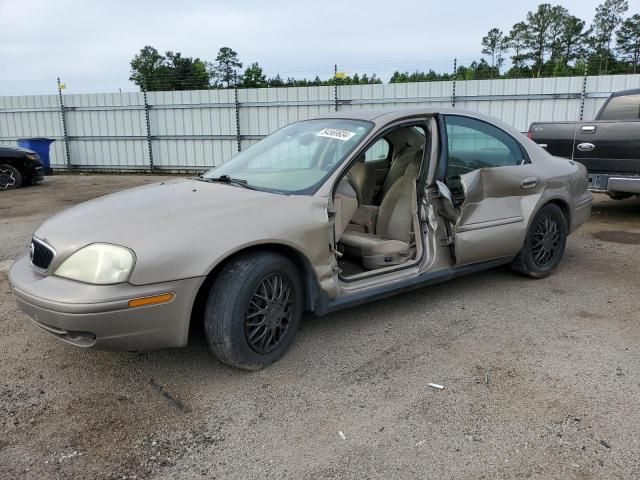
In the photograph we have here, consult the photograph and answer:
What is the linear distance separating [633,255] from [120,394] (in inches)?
207

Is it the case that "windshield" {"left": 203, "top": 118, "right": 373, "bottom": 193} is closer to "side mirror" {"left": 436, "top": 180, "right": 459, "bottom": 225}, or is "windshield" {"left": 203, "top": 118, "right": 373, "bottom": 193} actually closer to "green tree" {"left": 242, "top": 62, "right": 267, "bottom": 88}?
"side mirror" {"left": 436, "top": 180, "right": 459, "bottom": 225}

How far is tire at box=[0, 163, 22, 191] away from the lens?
39.1 feet

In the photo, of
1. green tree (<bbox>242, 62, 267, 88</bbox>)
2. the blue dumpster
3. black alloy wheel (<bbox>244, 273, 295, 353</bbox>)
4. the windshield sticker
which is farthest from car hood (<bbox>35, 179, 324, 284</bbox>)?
green tree (<bbox>242, 62, 267, 88</bbox>)

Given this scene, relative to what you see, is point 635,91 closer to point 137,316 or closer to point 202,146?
point 137,316

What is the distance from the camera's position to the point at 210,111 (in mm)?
15219

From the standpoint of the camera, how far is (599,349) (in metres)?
3.35

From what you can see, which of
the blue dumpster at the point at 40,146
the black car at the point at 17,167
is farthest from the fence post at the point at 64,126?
the black car at the point at 17,167

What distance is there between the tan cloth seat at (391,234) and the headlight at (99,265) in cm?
172

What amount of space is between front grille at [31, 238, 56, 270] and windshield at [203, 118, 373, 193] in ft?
4.12

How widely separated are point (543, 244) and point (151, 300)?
3.53 meters

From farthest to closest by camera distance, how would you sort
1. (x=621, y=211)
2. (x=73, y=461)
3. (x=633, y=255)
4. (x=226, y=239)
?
(x=621, y=211) < (x=633, y=255) < (x=226, y=239) < (x=73, y=461)

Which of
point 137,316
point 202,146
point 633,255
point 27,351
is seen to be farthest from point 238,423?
point 202,146

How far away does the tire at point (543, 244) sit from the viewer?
15.1 feet

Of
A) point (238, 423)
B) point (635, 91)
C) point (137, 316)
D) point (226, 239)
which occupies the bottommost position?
point (238, 423)
